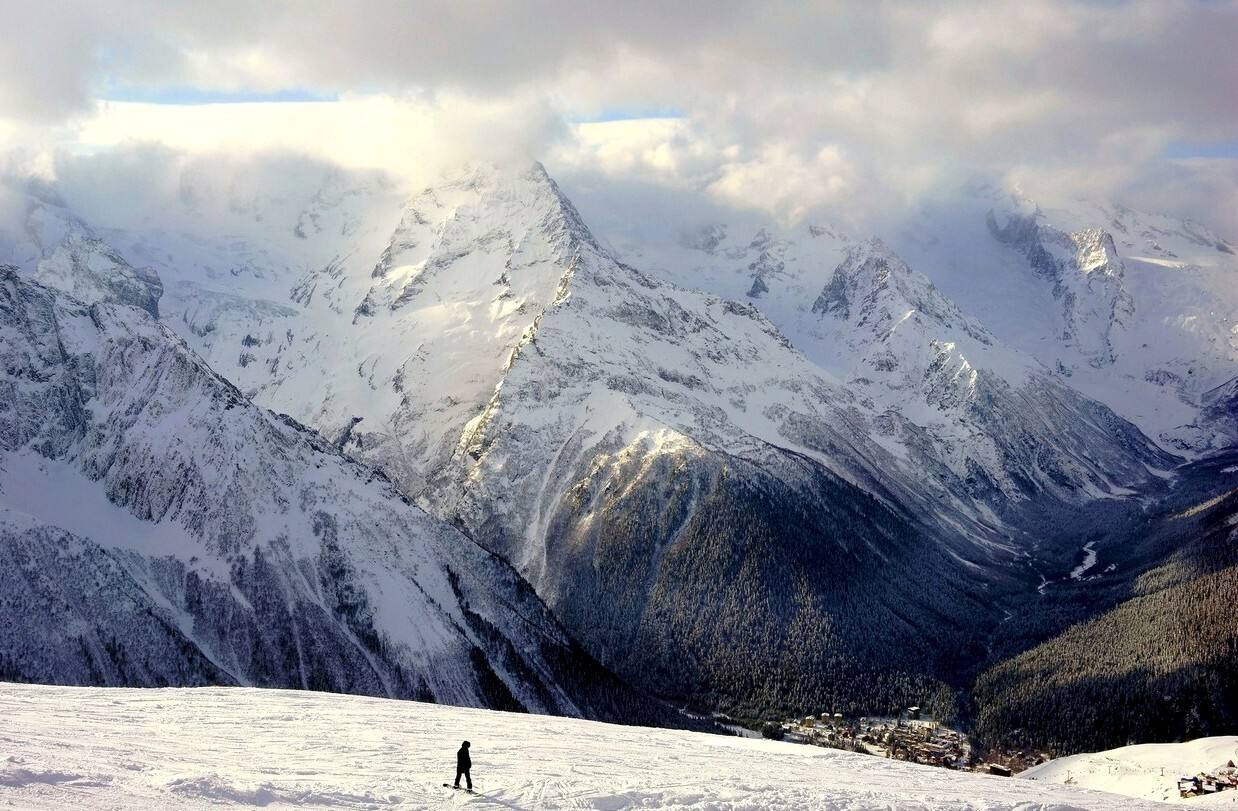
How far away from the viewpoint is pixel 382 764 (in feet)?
255

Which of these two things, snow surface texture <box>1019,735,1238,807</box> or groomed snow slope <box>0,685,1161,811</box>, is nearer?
groomed snow slope <box>0,685,1161,811</box>

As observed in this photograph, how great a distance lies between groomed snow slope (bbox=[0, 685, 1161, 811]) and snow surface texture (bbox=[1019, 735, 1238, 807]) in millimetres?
87919

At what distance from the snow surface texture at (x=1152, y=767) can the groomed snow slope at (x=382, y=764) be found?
288 feet

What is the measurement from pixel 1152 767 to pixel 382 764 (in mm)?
147603

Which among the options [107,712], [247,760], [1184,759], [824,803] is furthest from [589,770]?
[1184,759]

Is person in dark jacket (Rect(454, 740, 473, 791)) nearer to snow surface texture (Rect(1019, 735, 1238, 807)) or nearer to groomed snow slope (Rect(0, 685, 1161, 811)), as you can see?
groomed snow slope (Rect(0, 685, 1161, 811))

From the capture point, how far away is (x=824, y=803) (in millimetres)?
75812

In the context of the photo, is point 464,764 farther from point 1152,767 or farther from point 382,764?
point 1152,767

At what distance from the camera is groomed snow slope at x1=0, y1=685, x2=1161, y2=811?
65.4m

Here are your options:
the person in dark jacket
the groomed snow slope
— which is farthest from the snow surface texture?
the person in dark jacket

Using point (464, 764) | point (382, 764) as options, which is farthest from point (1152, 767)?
point (464, 764)

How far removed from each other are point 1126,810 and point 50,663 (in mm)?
165631

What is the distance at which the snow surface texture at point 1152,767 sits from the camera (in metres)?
174

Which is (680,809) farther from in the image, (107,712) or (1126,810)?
(107,712)
